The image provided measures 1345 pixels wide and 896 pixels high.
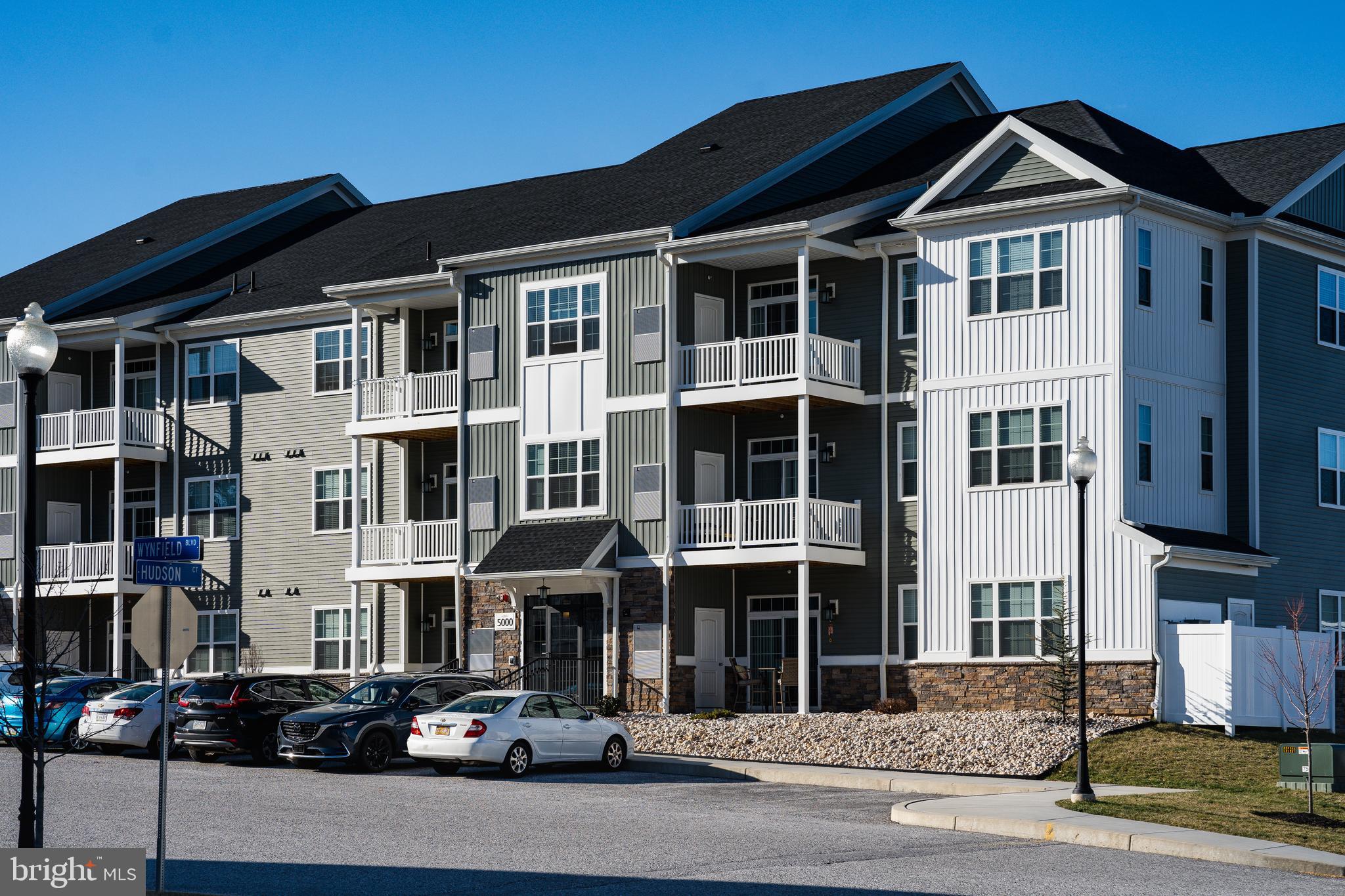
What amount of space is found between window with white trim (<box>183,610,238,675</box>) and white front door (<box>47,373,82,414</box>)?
265 inches

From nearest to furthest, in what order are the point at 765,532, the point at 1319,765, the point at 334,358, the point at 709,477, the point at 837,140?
the point at 1319,765 < the point at 765,532 < the point at 709,477 < the point at 837,140 < the point at 334,358

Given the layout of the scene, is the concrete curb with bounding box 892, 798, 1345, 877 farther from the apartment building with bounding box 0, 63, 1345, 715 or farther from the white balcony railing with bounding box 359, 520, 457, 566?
the white balcony railing with bounding box 359, 520, 457, 566

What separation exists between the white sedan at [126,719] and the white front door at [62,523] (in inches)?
673

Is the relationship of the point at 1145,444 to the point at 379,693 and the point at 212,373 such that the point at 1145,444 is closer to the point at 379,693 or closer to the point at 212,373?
the point at 379,693

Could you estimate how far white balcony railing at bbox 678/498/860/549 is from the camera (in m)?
36.2

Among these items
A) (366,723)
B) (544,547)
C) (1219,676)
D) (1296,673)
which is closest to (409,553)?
(544,547)

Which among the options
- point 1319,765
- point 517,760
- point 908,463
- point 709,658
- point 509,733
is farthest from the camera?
point 709,658

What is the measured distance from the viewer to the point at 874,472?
1479 inches

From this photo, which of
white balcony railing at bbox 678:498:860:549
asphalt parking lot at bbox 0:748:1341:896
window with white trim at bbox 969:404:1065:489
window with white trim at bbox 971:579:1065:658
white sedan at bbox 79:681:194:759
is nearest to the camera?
asphalt parking lot at bbox 0:748:1341:896

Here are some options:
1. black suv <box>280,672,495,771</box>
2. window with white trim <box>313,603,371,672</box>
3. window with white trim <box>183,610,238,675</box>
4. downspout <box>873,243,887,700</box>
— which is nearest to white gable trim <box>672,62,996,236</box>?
downspout <box>873,243,887,700</box>

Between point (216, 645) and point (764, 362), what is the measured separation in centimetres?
1784

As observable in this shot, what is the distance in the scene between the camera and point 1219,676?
31578 millimetres

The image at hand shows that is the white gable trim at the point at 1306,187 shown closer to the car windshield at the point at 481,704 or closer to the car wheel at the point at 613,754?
the car wheel at the point at 613,754

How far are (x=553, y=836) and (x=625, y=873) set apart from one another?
284cm
